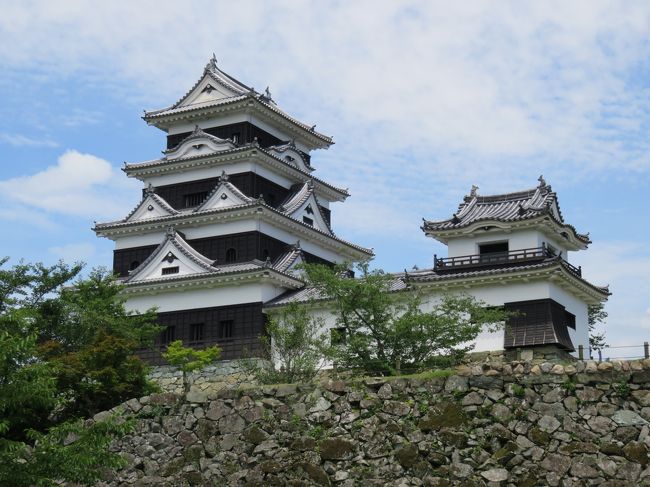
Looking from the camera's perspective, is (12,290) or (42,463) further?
(12,290)

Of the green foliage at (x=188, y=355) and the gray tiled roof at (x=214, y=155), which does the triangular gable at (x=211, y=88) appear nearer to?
the gray tiled roof at (x=214, y=155)

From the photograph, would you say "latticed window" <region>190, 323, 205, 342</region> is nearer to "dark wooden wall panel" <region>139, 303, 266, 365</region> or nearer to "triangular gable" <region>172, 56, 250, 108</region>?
"dark wooden wall panel" <region>139, 303, 266, 365</region>

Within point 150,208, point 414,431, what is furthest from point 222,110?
point 414,431

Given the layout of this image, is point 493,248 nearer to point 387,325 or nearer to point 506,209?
point 506,209

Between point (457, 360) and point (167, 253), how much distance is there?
14.4 meters

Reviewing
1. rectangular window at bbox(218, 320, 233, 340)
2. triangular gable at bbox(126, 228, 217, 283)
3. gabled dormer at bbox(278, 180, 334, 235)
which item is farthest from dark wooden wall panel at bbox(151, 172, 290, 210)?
rectangular window at bbox(218, 320, 233, 340)

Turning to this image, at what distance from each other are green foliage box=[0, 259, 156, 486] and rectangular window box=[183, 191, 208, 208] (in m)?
7.73

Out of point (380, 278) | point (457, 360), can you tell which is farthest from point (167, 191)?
point (457, 360)

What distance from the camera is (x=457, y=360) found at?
94.7ft

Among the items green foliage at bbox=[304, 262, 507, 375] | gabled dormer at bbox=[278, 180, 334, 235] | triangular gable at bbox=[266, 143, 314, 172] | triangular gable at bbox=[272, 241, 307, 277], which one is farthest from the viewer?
triangular gable at bbox=[266, 143, 314, 172]

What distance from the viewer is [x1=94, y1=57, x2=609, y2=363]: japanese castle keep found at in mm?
33938

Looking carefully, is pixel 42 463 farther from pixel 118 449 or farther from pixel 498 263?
pixel 498 263

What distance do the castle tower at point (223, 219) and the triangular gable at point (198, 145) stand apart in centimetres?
5

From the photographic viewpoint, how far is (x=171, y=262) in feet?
127
